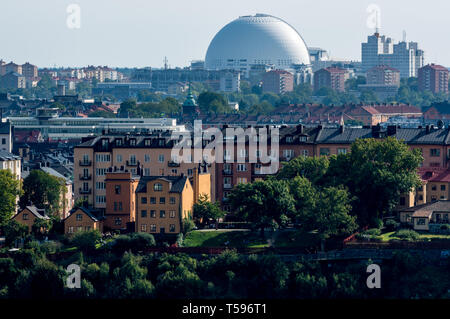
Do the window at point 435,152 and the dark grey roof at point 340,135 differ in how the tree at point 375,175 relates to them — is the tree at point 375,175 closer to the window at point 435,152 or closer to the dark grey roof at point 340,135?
the window at point 435,152

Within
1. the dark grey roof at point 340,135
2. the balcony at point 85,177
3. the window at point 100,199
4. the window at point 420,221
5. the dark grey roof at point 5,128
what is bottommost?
the window at point 420,221

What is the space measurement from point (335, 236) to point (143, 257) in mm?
8153

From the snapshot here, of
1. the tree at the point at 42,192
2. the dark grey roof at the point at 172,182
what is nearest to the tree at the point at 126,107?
the tree at the point at 42,192

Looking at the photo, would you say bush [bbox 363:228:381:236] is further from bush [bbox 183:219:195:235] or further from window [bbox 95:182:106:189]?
window [bbox 95:182:106:189]

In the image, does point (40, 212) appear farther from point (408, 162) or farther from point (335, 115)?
point (335, 115)

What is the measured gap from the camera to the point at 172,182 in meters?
61.8

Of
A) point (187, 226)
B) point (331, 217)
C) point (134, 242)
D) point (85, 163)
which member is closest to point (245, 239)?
point (187, 226)

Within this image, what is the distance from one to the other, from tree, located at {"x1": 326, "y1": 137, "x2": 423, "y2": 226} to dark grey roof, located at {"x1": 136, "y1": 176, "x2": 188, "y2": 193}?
21.9ft

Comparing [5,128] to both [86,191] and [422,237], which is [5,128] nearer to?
[86,191]

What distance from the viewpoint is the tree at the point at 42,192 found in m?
66.2

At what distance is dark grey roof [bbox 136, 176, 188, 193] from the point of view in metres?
61.3

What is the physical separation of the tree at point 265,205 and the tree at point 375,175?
310 centimetres

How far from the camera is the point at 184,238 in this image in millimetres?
60188
